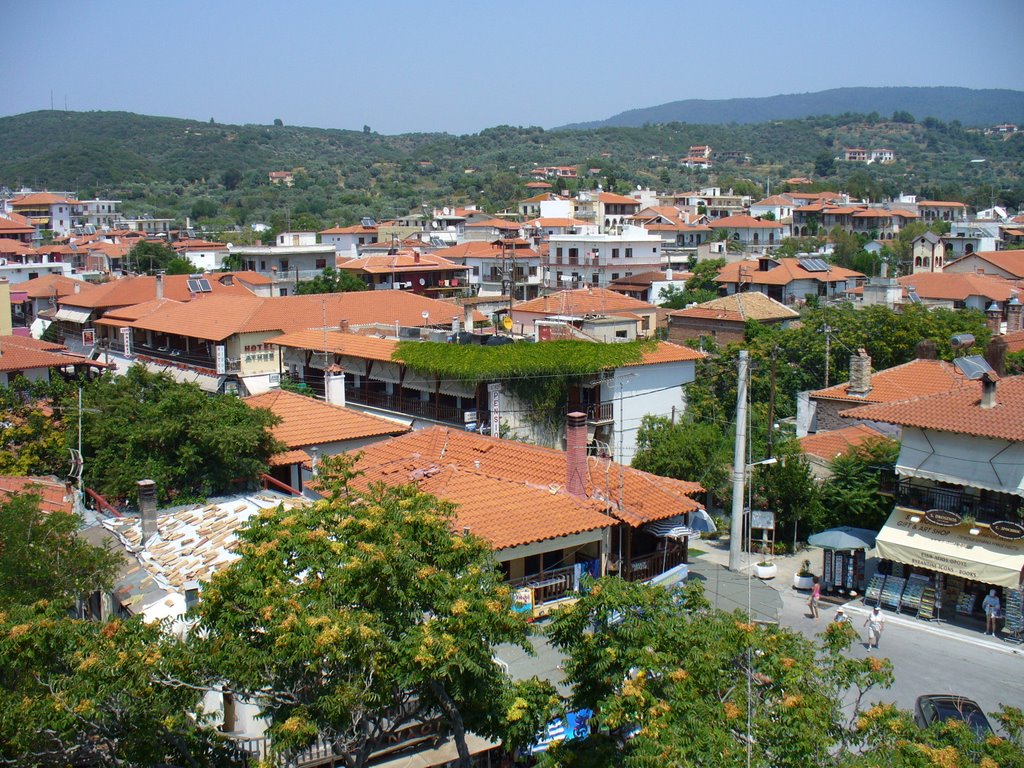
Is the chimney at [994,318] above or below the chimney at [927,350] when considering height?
below

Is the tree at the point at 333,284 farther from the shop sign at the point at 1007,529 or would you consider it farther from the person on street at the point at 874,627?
the shop sign at the point at 1007,529

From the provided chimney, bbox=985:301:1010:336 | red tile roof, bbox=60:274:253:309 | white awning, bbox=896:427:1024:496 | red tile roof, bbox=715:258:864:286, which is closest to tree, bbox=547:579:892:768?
white awning, bbox=896:427:1024:496

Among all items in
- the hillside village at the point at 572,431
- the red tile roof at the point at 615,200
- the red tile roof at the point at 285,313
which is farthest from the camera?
the red tile roof at the point at 615,200

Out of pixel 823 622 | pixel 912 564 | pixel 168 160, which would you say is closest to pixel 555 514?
pixel 823 622

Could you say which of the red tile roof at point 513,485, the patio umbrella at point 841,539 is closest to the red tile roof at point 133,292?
the red tile roof at point 513,485

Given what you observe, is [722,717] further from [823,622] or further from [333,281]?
[333,281]

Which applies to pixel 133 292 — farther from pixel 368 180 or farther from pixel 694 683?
pixel 368 180
